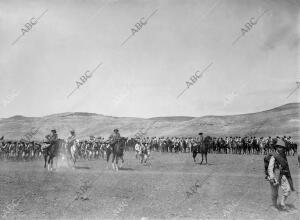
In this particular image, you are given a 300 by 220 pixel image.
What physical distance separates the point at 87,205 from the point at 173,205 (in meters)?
2.32

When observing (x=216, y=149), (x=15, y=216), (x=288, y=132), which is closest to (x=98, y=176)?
(x=15, y=216)

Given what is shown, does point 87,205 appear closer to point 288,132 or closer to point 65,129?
point 288,132

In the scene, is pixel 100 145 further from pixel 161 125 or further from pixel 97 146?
pixel 161 125

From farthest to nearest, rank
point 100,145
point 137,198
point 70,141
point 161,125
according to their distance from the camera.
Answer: point 161,125 → point 100,145 → point 70,141 → point 137,198

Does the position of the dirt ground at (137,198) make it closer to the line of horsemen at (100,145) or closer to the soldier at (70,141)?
the line of horsemen at (100,145)

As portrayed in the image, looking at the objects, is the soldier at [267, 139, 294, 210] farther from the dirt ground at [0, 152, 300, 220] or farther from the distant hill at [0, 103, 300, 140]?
the distant hill at [0, 103, 300, 140]

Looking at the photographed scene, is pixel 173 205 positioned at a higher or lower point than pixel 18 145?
lower

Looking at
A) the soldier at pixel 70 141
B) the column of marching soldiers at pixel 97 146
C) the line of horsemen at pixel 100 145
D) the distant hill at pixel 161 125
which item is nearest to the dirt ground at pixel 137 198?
the line of horsemen at pixel 100 145

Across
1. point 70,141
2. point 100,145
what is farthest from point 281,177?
point 100,145

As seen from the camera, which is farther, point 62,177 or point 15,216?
point 62,177

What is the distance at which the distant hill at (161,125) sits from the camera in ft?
234

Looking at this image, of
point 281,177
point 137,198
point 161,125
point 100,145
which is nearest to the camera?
point 281,177

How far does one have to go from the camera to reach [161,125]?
286 ft

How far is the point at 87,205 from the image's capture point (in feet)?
32.9
